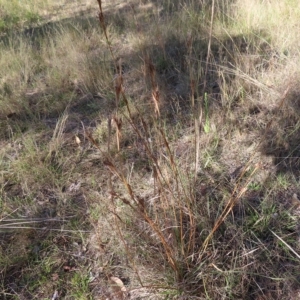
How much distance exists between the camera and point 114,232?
1.88 metres

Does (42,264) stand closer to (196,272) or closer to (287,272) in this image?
(196,272)

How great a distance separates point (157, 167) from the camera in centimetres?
138

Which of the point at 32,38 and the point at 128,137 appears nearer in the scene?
the point at 128,137

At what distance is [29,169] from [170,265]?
1351 mm

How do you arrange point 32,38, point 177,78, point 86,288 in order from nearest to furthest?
point 86,288 < point 177,78 < point 32,38

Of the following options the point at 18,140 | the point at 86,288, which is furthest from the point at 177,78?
the point at 86,288

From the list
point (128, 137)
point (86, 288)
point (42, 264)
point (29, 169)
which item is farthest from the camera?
point (128, 137)

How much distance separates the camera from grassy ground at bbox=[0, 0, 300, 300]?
159 centimetres

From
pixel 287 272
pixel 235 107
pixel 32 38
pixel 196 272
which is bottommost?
pixel 287 272

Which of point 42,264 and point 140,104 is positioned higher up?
point 140,104

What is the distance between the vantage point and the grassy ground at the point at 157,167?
1591 mm

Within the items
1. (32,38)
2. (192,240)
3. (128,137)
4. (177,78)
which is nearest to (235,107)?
(177,78)

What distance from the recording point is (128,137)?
8.28 feet

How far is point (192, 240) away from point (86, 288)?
65 centimetres
